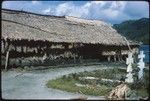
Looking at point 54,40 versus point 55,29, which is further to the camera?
point 55,29

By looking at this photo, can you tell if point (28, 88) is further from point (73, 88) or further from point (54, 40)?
point (54, 40)

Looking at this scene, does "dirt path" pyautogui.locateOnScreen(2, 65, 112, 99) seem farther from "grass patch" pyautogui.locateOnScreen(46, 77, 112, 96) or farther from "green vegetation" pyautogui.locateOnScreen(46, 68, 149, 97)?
"green vegetation" pyautogui.locateOnScreen(46, 68, 149, 97)

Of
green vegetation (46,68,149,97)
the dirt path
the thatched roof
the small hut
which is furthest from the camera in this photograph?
the thatched roof

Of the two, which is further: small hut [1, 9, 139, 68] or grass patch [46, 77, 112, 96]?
small hut [1, 9, 139, 68]

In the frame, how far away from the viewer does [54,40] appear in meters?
29.0

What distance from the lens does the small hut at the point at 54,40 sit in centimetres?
2661

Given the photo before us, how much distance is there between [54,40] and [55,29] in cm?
279

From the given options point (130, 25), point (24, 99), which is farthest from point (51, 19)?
point (130, 25)

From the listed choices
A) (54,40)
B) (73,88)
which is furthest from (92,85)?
(54,40)

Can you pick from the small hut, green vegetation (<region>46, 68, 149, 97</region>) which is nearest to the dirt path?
green vegetation (<region>46, 68, 149, 97</region>)

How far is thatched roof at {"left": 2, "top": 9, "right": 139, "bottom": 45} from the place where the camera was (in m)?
27.2

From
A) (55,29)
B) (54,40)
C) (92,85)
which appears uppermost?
(55,29)

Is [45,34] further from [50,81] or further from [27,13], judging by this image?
[50,81]

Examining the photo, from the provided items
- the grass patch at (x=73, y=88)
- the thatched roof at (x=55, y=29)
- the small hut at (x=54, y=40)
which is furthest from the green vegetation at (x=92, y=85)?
the thatched roof at (x=55, y=29)
